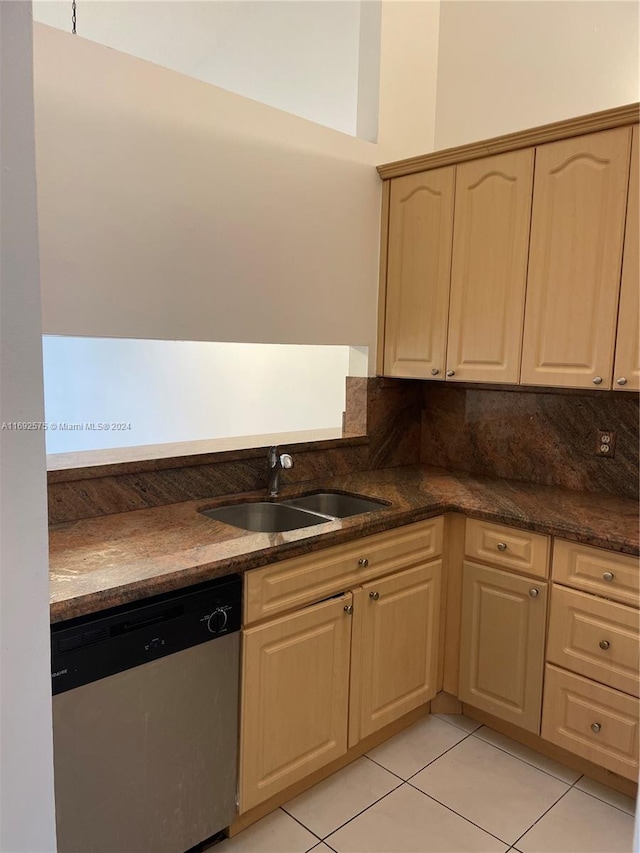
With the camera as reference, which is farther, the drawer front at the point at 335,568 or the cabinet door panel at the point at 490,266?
the cabinet door panel at the point at 490,266

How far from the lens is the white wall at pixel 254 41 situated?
338 cm

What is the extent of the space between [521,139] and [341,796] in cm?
242

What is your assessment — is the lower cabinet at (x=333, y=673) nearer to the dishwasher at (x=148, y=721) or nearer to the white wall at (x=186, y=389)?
the dishwasher at (x=148, y=721)

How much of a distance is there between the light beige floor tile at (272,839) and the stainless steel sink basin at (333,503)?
1.07 metres

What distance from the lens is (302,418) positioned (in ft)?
12.9

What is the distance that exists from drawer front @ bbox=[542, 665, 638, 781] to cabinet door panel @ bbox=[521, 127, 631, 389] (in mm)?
1041

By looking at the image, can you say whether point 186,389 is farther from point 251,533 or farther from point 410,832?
point 410,832

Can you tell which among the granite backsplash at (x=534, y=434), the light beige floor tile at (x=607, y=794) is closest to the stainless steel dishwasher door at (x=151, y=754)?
the light beige floor tile at (x=607, y=794)

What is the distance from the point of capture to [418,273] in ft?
8.86

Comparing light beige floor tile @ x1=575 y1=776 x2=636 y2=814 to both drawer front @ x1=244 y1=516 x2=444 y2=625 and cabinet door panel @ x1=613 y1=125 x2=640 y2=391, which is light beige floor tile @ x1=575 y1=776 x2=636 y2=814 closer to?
drawer front @ x1=244 y1=516 x2=444 y2=625

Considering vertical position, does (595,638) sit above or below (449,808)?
above

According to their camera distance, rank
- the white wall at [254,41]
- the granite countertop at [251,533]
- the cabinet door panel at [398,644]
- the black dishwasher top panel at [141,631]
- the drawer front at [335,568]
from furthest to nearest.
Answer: the white wall at [254,41] < the cabinet door panel at [398,644] < the drawer front at [335,568] < the granite countertop at [251,533] < the black dishwasher top panel at [141,631]

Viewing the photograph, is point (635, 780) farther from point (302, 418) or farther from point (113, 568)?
point (302, 418)

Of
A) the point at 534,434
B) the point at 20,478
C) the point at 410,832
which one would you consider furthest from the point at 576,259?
the point at 20,478
